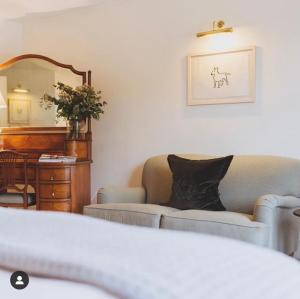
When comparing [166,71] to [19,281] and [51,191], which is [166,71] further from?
[19,281]

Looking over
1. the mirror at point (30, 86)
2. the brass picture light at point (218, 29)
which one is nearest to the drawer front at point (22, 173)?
the mirror at point (30, 86)

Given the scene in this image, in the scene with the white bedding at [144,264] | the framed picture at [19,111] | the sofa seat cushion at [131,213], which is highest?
the framed picture at [19,111]

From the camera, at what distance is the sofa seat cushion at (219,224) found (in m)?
2.15

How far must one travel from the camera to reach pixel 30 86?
3.84m

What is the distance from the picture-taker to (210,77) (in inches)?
127

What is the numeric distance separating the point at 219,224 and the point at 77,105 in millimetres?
1878

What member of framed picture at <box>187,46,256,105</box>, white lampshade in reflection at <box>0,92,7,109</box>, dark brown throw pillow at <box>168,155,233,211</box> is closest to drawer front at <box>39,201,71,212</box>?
dark brown throw pillow at <box>168,155,233,211</box>

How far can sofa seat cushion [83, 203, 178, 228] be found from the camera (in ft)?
8.20

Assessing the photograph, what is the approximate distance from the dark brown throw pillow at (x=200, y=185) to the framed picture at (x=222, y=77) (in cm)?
63

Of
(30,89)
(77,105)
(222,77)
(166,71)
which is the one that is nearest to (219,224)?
(222,77)

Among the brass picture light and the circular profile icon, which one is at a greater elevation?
the brass picture light

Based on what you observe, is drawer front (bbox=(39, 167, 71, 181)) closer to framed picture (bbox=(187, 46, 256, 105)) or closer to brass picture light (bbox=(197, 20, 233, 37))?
framed picture (bbox=(187, 46, 256, 105))

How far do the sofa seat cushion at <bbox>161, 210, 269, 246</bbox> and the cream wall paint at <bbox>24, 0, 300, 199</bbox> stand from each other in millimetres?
943

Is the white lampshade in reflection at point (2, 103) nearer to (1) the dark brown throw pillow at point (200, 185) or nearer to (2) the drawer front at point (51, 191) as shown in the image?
(2) the drawer front at point (51, 191)
